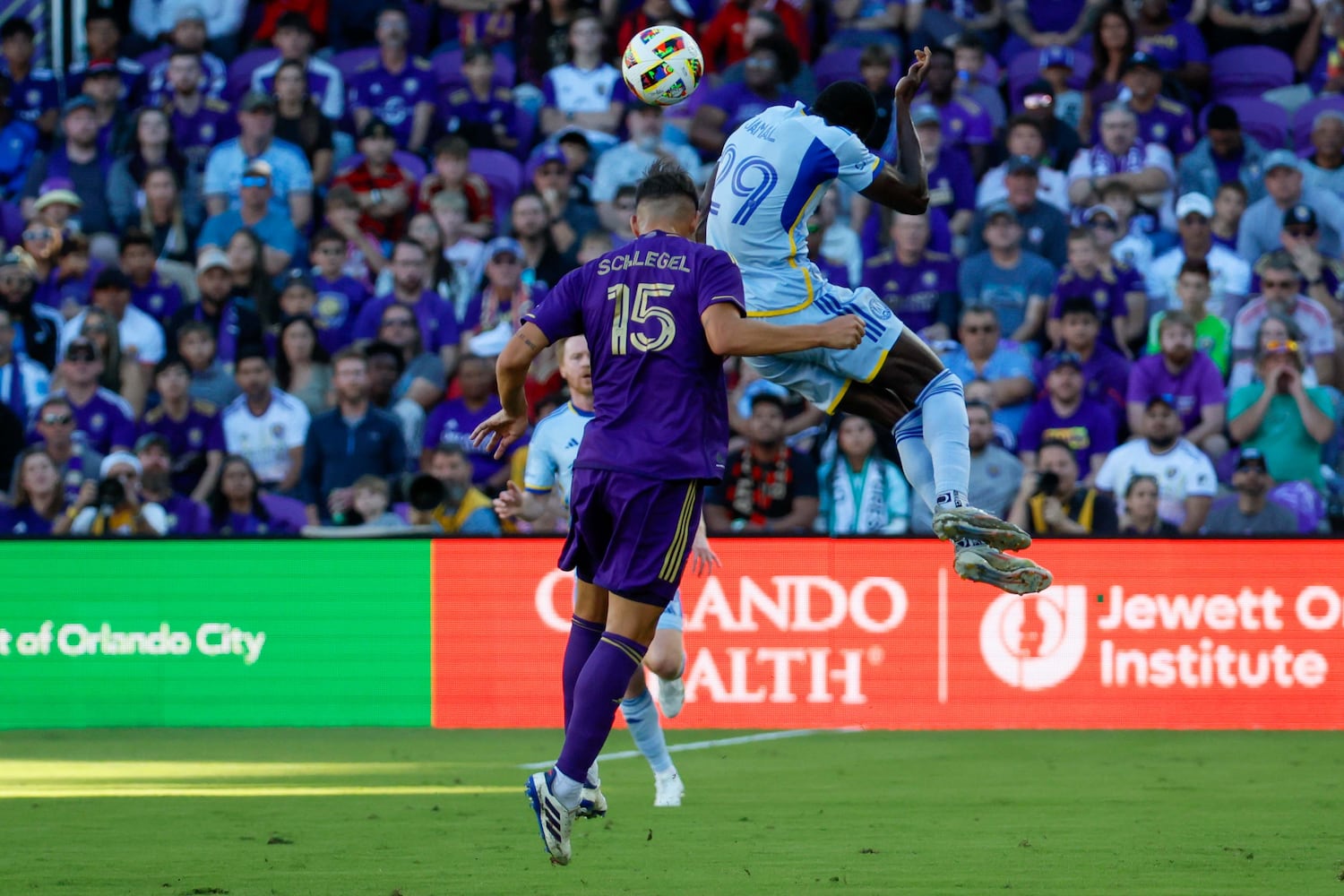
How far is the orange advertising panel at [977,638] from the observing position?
13.7 m

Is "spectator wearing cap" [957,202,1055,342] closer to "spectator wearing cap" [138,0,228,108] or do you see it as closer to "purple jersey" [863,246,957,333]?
"purple jersey" [863,246,957,333]

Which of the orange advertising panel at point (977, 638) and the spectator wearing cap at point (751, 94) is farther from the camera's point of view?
the spectator wearing cap at point (751, 94)

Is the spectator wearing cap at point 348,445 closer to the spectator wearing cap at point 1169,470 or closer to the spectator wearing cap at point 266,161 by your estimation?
the spectator wearing cap at point 266,161

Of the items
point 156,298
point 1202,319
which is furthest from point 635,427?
point 156,298

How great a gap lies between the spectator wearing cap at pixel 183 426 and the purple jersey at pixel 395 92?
3.90 metres

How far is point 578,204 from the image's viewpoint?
57.4 ft

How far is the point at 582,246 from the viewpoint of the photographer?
16.5 metres

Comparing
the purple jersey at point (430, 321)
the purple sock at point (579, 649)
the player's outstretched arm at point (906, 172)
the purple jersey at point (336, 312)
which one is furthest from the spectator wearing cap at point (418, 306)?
the purple sock at point (579, 649)

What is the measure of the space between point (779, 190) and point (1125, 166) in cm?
976

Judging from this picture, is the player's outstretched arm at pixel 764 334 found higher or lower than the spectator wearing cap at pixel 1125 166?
lower

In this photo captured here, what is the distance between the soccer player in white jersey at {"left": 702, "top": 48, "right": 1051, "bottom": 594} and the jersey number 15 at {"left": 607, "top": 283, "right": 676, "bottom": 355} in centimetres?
98

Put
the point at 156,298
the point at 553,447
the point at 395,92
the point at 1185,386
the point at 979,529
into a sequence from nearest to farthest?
the point at 979,529 < the point at 553,447 < the point at 1185,386 < the point at 156,298 < the point at 395,92

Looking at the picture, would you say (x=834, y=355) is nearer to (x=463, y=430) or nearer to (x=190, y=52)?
(x=463, y=430)

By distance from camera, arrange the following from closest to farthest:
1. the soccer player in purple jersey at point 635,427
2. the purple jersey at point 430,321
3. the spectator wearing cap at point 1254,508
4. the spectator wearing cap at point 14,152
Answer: the soccer player in purple jersey at point 635,427
the spectator wearing cap at point 1254,508
the purple jersey at point 430,321
the spectator wearing cap at point 14,152
